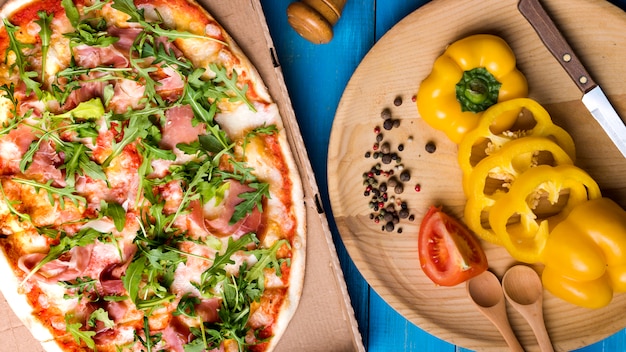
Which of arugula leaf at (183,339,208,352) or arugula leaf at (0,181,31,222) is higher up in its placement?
arugula leaf at (0,181,31,222)

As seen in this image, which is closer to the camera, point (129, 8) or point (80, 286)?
point (129, 8)

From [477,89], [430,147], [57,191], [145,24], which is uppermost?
[145,24]

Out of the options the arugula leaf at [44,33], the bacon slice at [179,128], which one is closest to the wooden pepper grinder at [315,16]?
the bacon slice at [179,128]

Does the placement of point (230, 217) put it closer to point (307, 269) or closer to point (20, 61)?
point (307, 269)

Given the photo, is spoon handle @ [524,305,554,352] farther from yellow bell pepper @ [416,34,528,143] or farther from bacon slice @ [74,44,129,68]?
bacon slice @ [74,44,129,68]

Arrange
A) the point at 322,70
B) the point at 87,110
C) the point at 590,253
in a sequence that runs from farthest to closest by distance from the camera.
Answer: the point at 322,70 → the point at 87,110 → the point at 590,253

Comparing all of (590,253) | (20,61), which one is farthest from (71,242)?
(590,253)

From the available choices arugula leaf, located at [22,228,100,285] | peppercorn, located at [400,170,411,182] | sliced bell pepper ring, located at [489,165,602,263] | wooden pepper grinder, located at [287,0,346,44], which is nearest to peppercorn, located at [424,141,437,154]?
peppercorn, located at [400,170,411,182]
